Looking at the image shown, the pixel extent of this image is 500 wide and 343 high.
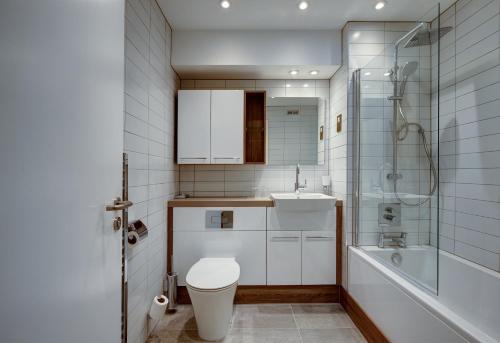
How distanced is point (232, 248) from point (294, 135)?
1.32 metres

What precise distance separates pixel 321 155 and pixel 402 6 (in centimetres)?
138

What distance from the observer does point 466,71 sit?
5.76 ft

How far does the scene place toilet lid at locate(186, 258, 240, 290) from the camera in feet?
5.32

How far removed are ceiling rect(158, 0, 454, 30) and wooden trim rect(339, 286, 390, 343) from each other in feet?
7.54

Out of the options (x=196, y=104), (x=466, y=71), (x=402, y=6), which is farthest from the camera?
(x=196, y=104)

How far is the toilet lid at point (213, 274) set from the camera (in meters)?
1.62

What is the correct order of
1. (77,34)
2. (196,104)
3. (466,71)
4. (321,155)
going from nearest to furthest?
1. (77,34)
2. (466,71)
3. (196,104)
4. (321,155)

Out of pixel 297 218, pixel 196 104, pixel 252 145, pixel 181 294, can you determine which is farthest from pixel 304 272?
pixel 196 104

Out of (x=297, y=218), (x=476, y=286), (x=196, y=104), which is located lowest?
(x=476, y=286)

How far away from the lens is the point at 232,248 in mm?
2205

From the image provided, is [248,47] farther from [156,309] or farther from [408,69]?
[156,309]


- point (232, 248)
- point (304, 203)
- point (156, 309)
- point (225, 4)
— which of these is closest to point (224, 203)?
point (232, 248)

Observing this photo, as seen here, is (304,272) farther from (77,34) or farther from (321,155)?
(77,34)

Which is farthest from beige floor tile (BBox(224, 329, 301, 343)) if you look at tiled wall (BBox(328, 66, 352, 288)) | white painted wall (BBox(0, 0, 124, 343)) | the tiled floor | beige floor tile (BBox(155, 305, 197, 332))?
white painted wall (BBox(0, 0, 124, 343))
